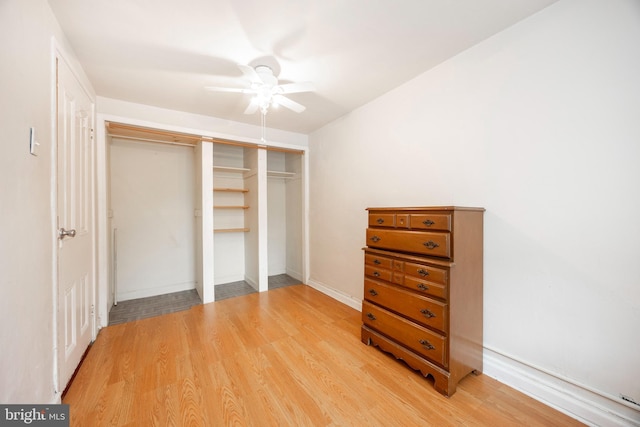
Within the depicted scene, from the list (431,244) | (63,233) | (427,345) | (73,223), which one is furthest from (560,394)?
(73,223)

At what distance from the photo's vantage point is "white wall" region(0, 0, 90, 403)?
0.93 meters

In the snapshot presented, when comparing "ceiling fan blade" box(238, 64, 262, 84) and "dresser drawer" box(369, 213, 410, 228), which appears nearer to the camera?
"ceiling fan blade" box(238, 64, 262, 84)

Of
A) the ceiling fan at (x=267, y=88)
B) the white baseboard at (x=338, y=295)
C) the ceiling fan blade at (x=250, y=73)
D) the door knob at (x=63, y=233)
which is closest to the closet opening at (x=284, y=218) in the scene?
the white baseboard at (x=338, y=295)

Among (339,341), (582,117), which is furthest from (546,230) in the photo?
(339,341)

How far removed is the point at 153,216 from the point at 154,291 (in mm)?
1089

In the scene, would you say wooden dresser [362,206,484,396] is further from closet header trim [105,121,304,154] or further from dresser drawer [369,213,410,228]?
closet header trim [105,121,304,154]

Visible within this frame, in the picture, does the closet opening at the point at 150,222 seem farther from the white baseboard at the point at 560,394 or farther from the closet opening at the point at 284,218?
the white baseboard at the point at 560,394

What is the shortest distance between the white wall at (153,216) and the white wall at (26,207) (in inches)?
82.3

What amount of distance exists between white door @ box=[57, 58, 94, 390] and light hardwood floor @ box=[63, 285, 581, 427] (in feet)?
0.93

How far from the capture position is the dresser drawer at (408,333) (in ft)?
5.26

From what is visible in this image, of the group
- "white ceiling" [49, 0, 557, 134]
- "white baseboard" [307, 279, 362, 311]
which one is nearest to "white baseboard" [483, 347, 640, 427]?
"white baseboard" [307, 279, 362, 311]

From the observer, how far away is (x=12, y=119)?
1.00 meters

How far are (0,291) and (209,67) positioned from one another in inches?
78.5

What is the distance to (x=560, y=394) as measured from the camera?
1451mm
